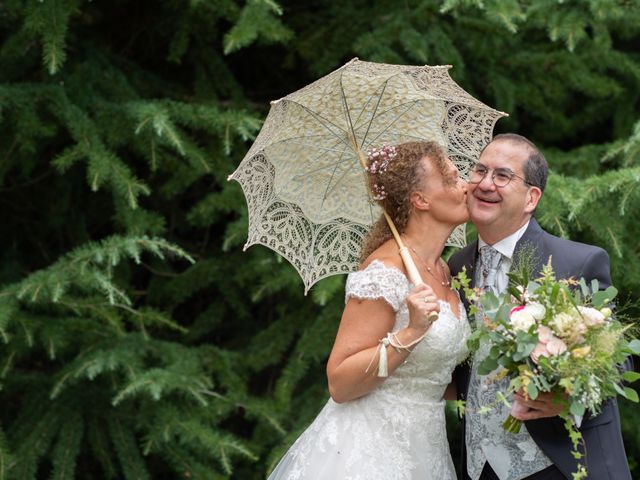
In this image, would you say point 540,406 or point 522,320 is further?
point 540,406

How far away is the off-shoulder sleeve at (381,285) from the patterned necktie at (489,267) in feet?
→ 1.20

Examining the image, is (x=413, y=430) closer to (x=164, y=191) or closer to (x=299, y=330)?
(x=299, y=330)

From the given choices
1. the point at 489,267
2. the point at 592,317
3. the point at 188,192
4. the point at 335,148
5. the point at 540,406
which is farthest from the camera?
the point at 188,192

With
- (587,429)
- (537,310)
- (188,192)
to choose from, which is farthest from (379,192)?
(188,192)

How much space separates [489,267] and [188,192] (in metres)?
3.10

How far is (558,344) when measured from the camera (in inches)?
99.7

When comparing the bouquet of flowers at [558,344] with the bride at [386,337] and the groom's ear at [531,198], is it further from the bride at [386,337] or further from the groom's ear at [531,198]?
the groom's ear at [531,198]

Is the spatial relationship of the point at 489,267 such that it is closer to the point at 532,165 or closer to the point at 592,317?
the point at 532,165

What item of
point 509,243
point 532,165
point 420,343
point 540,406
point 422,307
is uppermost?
point 532,165

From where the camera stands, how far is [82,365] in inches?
176

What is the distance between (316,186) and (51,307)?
1.93 m

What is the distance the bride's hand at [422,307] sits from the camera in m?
2.76

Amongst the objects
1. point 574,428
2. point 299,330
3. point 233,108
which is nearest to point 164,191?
point 233,108

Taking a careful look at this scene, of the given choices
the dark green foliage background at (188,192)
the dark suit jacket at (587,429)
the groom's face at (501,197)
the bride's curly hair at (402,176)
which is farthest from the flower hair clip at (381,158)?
the dark green foliage background at (188,192)
